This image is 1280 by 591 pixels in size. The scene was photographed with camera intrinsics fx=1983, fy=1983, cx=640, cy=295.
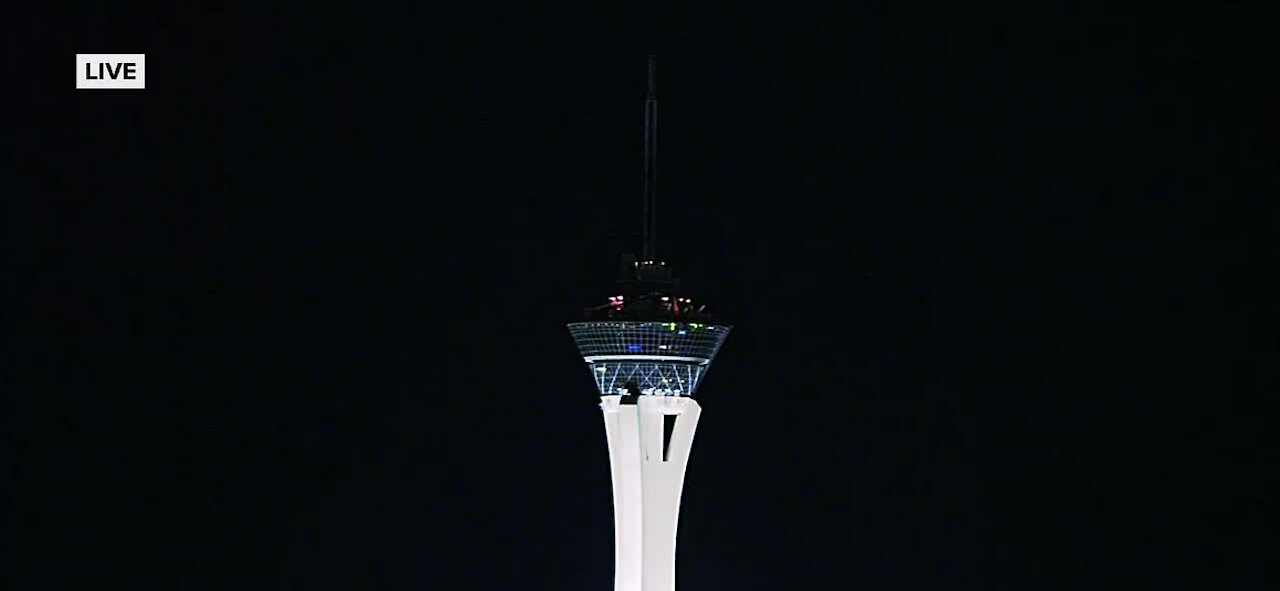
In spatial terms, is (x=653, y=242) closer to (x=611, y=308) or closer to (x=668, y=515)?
(x=611, y=308)

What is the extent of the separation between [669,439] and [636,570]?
6.18 ft

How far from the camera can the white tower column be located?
25641 mm

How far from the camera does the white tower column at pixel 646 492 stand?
2564 cm

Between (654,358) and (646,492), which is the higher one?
(654,358)

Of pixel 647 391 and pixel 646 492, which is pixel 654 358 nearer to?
pixel 647 391

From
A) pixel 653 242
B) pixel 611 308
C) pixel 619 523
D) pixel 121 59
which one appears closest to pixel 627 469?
pixel 619 523

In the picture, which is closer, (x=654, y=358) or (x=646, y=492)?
(x=646, y=492)

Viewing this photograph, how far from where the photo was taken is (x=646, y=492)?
84.0ft

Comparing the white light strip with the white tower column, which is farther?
the white light strip

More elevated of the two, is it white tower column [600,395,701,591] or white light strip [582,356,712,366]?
white light strip [582,356,712,366]

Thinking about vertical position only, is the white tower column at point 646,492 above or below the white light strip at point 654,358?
below

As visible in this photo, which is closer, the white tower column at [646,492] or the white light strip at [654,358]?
the white tower column at [646,492]

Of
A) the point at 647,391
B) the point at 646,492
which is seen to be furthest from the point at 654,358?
the point at 646,492

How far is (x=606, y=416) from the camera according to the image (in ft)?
86.7
